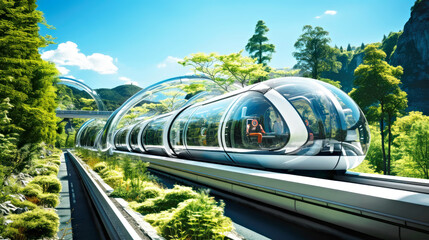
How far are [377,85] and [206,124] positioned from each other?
24.3 metres

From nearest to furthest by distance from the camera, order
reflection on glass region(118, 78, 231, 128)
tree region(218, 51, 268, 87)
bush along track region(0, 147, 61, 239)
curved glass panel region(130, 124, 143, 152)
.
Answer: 1. bush along track region(0, 147, 61, 239)
2. curved glass panel region(130, 124, 143, 152)
3. tree region(218, 51, 268, 87)
4. reflection on glass region(118, 78, 231, 128)

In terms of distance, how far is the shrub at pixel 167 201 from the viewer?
17.1 ft

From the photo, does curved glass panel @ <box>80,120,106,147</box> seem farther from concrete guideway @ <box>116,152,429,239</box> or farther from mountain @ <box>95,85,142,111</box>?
mountain @ <box>95,85,142,111</box>

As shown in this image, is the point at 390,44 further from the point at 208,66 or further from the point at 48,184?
the point at 48,184

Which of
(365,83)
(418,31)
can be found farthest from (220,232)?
(418,31)

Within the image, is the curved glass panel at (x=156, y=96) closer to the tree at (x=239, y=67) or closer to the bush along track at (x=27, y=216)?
the tree at (x=239, y=67)

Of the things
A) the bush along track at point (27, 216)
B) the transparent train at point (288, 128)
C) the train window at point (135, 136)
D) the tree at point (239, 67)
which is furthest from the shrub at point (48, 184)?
the tree at point (239, 67)

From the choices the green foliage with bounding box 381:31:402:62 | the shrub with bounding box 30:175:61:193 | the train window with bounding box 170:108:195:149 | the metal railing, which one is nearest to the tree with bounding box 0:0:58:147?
the shrub with bounding box 30:175:61:193

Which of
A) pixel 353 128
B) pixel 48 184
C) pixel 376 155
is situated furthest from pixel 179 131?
pixel 376 155

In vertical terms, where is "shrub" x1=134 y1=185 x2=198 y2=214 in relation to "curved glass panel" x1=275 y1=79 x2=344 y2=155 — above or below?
below

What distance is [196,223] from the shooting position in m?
3.40

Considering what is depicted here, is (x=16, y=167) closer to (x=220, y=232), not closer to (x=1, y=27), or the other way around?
(x=1, y=27)

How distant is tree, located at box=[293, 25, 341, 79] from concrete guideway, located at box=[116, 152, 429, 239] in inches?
1616

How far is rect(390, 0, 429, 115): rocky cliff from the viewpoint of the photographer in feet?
195
